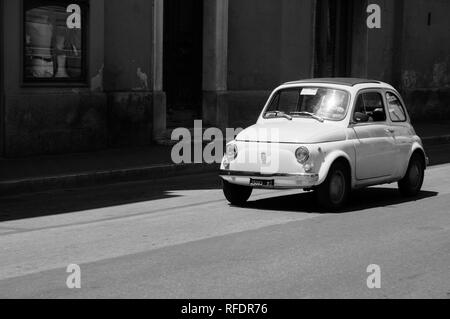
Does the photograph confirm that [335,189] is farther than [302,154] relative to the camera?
Yes

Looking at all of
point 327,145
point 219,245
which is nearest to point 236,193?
point 327,145

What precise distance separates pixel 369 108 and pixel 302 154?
1887mm

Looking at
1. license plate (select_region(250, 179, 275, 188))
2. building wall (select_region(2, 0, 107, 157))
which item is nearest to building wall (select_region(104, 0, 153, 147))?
building wall (select_region(2, 0, 107, 157))

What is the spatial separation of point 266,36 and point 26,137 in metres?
7.99

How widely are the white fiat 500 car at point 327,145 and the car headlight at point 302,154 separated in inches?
0.5

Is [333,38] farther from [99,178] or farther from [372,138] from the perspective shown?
[372,138]

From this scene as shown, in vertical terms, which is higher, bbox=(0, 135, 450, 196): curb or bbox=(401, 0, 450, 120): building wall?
bbox=(401, 0, 450, 120): building wall

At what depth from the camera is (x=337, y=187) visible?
12.1 metres

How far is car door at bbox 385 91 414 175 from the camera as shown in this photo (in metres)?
13.2

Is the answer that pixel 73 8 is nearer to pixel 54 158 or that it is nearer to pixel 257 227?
pixel 54 158

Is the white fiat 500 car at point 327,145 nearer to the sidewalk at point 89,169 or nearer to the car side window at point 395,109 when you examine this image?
the car side window at point 395,109

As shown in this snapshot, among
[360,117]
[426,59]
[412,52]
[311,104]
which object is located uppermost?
[412,52]

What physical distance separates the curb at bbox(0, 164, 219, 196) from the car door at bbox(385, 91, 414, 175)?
4643 millimetres

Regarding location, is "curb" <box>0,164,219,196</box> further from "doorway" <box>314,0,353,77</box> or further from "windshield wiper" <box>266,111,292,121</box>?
"doorway" <box>314,0,353,77</box>
